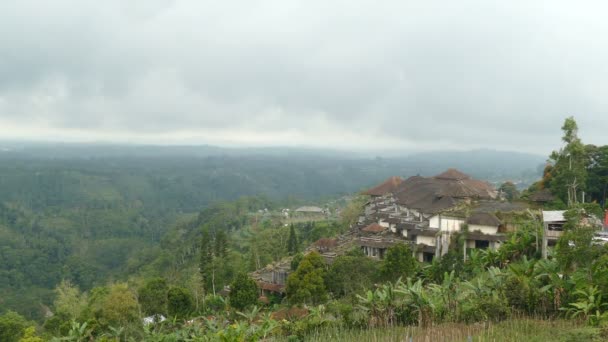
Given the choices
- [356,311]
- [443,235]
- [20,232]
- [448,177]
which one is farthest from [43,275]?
[356,311]

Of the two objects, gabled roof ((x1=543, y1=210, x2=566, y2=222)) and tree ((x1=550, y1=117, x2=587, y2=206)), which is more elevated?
tree ((x1=550, y1=117, x2=587, y2=206))

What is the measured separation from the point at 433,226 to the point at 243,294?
1122cm

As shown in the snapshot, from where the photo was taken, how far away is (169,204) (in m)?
149

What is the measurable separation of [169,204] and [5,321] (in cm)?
13374

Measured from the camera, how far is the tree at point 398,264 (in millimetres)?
16703

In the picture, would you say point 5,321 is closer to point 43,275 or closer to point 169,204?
point 43,275

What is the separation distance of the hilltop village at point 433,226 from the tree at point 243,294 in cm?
451

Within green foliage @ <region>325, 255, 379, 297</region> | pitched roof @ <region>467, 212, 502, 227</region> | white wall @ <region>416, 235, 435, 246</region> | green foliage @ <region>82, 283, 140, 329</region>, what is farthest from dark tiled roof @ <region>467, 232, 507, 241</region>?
green foliage @ <region>82, 283, 140, 329</region>

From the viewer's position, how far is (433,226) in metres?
23.0

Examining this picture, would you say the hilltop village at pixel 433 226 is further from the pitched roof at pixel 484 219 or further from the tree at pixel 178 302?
the tree at pixel 178 302

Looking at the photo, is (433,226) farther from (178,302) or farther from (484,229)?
(178,302)

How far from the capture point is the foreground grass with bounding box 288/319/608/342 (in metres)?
7.72

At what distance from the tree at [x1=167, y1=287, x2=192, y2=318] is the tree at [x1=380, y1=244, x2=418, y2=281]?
27.9 feet

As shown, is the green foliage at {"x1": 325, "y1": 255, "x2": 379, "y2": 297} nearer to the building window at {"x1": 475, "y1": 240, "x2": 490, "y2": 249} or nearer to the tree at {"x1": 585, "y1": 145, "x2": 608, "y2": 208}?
the building window at {"x1": 475, "y1": 240, "x2": 490, "y2": 249}
